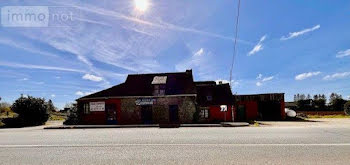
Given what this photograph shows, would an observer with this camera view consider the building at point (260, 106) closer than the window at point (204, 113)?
No

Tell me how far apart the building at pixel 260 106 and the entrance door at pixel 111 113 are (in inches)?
594

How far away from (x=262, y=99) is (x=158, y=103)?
14.8 metres

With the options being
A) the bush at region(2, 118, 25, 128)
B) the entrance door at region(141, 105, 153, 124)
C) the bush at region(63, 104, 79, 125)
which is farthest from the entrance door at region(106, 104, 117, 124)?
the bush at region(2, 118, 25, 128)

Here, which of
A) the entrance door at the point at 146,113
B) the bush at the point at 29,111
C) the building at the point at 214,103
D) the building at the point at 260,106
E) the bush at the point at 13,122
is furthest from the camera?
the building at the point at 260,106

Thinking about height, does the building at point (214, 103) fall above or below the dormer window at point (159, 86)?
below

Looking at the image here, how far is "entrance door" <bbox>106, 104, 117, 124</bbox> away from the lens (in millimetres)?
27575

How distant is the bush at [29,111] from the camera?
2923 cm

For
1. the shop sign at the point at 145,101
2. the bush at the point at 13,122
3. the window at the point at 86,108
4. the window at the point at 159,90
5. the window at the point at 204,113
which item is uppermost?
the window at the point at 159,90

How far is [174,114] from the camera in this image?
26.9 m

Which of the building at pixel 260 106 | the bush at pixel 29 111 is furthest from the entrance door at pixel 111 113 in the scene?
the building at pixel 260 106

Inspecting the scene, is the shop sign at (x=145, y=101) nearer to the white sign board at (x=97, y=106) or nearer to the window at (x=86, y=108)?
the white sign board at (x=97, y=106)

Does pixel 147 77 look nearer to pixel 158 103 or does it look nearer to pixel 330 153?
pixel 158 103

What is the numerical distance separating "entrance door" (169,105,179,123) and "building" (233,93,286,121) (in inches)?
360

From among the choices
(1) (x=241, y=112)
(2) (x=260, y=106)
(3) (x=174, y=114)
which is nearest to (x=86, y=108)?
(3) (x=174, y=114)
